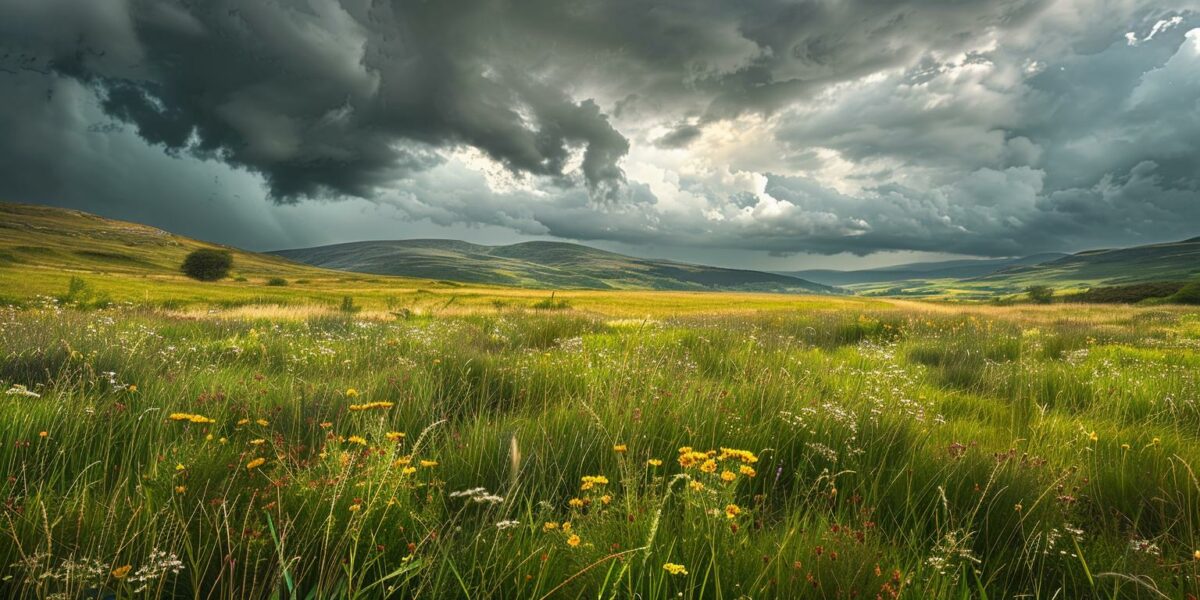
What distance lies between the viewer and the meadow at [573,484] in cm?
182

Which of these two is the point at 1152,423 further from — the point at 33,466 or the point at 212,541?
the point at 33,466

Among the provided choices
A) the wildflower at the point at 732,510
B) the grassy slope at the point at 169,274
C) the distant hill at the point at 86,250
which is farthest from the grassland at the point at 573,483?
the distant hill at the point at 86,250

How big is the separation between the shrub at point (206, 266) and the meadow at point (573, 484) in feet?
404

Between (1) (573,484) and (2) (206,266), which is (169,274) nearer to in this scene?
(2) (206,266)

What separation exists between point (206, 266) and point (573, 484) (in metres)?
131

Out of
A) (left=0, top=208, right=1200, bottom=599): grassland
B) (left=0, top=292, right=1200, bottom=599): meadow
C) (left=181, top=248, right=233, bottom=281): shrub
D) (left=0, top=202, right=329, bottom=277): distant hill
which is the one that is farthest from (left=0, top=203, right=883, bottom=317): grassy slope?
(left=0, top=292, right=1200, bottom=599): meadow

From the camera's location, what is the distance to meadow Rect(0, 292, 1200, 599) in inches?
71.8

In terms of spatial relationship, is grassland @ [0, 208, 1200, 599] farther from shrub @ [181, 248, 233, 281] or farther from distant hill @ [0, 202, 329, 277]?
shrub @ [181, 248, 233, 281]

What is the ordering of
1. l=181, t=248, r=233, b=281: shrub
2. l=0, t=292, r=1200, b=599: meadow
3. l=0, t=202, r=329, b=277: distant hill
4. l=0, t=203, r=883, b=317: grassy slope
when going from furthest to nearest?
l=181, t=248, r=233, b=281: shrub → l=0, t=202, r=329, b=277: distant hill → l=0, t=203, r=883, b=317: grassy slope → l=0, t=292, r=1200, b=599: meadow

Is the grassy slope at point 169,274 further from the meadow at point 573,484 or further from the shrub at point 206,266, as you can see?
the meadow at point 573,484

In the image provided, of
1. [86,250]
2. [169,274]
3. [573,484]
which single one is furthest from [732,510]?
[86,250]

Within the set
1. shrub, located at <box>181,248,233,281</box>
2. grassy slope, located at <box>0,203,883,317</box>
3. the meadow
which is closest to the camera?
the meadow

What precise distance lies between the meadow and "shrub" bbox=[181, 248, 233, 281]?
404 feet

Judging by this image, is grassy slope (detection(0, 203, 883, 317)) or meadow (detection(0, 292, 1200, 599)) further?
grassy slope (detection(0, 203, 883, 317))
